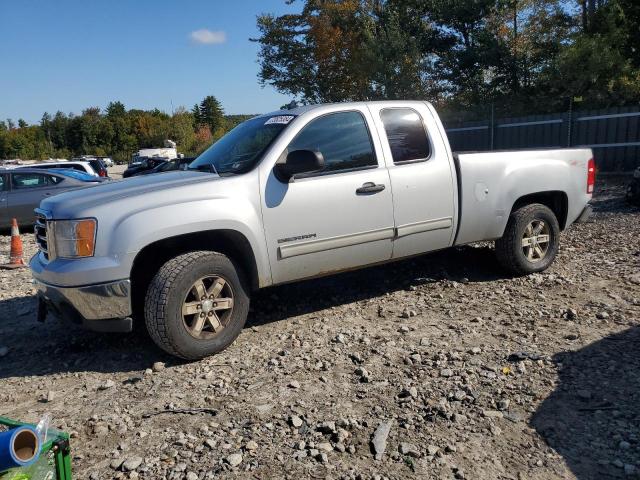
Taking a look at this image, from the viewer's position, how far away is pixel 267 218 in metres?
4.12

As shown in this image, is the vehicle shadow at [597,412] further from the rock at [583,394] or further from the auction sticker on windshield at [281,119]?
the auction sticker on windshield at [281,119]

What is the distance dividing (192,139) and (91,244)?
74.4 metres

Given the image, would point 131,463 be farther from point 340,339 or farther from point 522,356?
point 522,356

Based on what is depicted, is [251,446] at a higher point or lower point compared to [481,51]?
lower

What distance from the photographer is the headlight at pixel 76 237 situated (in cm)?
362

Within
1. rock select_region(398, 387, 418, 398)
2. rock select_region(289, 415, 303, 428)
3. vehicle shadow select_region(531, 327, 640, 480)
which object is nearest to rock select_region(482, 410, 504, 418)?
vehicle shadow select_region(531, 327, 640, 480)

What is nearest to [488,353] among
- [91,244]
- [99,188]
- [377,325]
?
[377,325]

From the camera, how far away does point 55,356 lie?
429 cm

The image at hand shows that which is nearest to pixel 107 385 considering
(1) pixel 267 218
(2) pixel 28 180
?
(1) pixel 267 218

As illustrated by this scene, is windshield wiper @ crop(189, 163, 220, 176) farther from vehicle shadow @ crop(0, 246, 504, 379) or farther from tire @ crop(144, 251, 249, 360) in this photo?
vehicle shadow @ crop(0, 246, 504, 379)

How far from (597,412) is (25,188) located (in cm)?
1167

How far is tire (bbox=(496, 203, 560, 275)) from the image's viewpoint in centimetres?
548

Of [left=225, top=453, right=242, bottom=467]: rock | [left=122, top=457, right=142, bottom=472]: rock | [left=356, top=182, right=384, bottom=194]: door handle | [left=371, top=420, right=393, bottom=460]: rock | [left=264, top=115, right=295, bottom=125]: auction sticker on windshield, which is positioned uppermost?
[left=264, top=115, right=295, bottom=125]: auction sticker on windshield

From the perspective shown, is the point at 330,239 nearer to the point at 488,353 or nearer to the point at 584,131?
the point at 488,353
